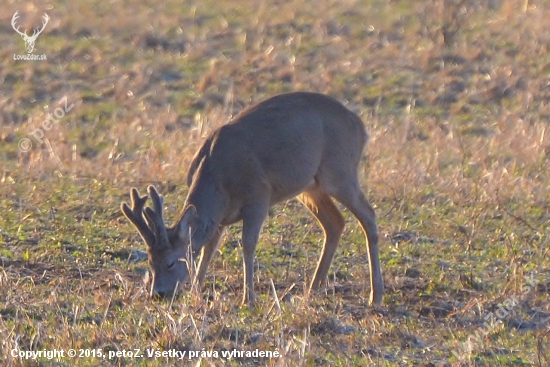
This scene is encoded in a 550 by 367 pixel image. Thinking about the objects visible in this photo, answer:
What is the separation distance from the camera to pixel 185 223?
826cm

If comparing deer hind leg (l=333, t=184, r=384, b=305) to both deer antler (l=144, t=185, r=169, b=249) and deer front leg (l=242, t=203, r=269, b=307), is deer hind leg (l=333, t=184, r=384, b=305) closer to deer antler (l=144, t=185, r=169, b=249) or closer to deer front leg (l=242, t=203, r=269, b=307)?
deer front leg (l=242, t=203, r=269, b=307)

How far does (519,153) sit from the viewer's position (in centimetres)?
1339

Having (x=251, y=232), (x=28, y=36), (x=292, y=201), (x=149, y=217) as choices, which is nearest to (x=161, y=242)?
(x=149, y=217)

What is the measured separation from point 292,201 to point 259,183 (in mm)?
2856

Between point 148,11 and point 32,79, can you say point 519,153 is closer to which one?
point 32,79

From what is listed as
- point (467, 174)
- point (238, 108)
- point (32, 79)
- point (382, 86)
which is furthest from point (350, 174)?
point (32, 79)

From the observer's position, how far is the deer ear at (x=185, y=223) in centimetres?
823

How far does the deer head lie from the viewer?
800 centimetres

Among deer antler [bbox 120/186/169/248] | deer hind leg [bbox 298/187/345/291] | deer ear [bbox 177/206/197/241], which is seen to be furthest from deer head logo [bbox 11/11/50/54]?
deer antler [bbox 120/186/169/248]

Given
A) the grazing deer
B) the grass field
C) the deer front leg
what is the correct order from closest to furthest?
the grass field < the grazing deer < the deer front leg

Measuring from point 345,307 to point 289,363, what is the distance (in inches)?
81.6

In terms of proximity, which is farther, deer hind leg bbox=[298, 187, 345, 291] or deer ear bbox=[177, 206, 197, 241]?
deer hind leg bbox=[298, 187, 345, 291]

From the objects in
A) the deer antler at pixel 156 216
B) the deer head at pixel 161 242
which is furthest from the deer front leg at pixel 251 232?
the deer antler at pixel 156 216

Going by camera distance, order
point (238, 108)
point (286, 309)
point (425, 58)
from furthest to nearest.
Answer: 1. point (425, 58)
2. point (238, 108)
3. point (286, 309)
